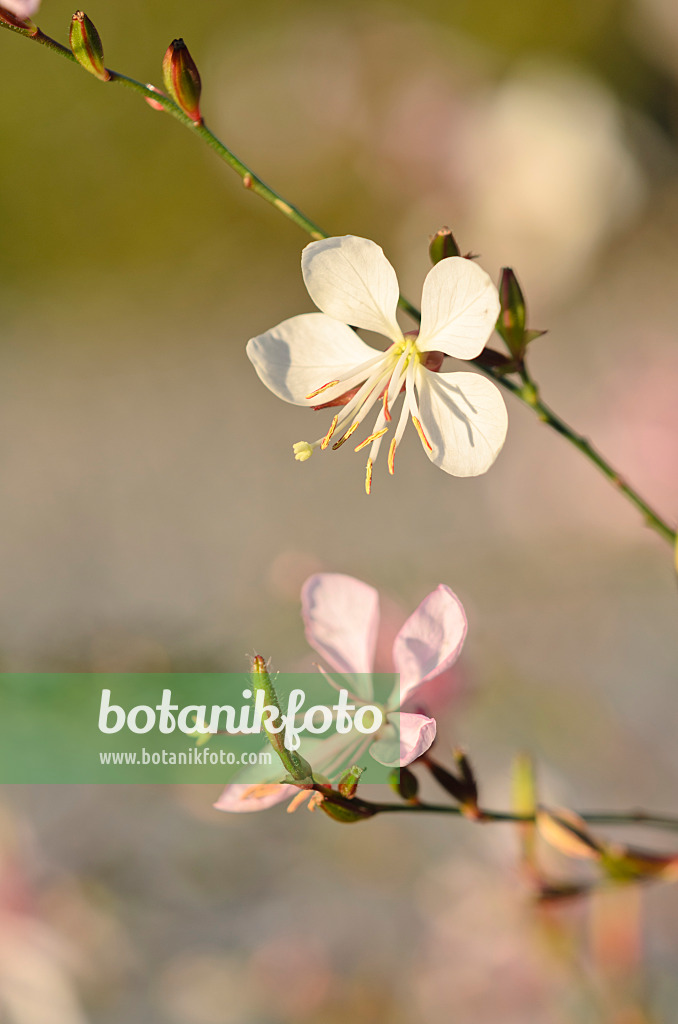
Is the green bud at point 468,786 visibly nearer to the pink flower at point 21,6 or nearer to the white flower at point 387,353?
the white flower at point 387,353

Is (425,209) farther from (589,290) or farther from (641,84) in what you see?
(641,84)

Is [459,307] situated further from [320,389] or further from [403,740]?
[403,740]

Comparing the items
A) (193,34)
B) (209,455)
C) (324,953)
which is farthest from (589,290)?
(324,953)

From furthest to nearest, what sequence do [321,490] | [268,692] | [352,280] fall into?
[321,490] < [352,280] < [268,692]

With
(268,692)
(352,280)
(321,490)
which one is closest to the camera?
(268,692)

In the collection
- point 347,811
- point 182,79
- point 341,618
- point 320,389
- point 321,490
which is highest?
point 321,490

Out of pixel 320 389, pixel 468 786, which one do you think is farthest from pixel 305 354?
pixel 468 786

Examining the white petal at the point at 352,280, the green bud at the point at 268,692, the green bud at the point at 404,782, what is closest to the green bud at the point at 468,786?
the green bud at the point at 404,782

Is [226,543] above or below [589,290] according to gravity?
below

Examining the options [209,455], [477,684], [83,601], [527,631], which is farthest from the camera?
[209,455]
